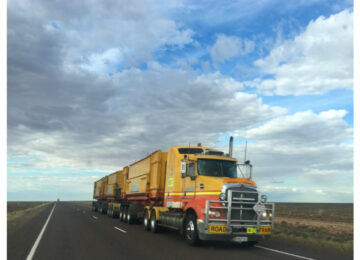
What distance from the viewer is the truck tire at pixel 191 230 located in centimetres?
1199

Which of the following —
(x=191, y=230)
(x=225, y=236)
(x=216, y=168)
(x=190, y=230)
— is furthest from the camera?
(x=216, y=168)

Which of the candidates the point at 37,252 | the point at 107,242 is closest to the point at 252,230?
the point at 107,242

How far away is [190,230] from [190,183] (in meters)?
1.86

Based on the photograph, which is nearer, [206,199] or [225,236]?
[225,236]

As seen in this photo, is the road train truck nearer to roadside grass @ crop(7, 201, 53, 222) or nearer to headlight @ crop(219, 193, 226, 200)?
headlight @ crop(219, 193, 226, 200)

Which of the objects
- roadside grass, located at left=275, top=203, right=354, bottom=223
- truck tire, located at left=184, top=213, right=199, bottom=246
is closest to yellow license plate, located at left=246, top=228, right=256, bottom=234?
truck tire, located at left=184, top=213, right=199, bottom=246

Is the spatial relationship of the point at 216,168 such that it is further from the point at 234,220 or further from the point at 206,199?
the point at 234,220

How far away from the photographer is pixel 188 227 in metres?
12.7

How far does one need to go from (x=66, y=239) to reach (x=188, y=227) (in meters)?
5.07

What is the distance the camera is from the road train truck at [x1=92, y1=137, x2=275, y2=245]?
1138 cm

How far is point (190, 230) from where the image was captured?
41.1 feet

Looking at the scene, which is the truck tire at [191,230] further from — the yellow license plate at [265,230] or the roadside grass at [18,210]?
the roadside grass at [18,210]

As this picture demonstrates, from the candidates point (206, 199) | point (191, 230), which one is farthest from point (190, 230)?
point (206, 199)

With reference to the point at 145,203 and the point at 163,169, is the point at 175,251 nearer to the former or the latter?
the point at 163,169
